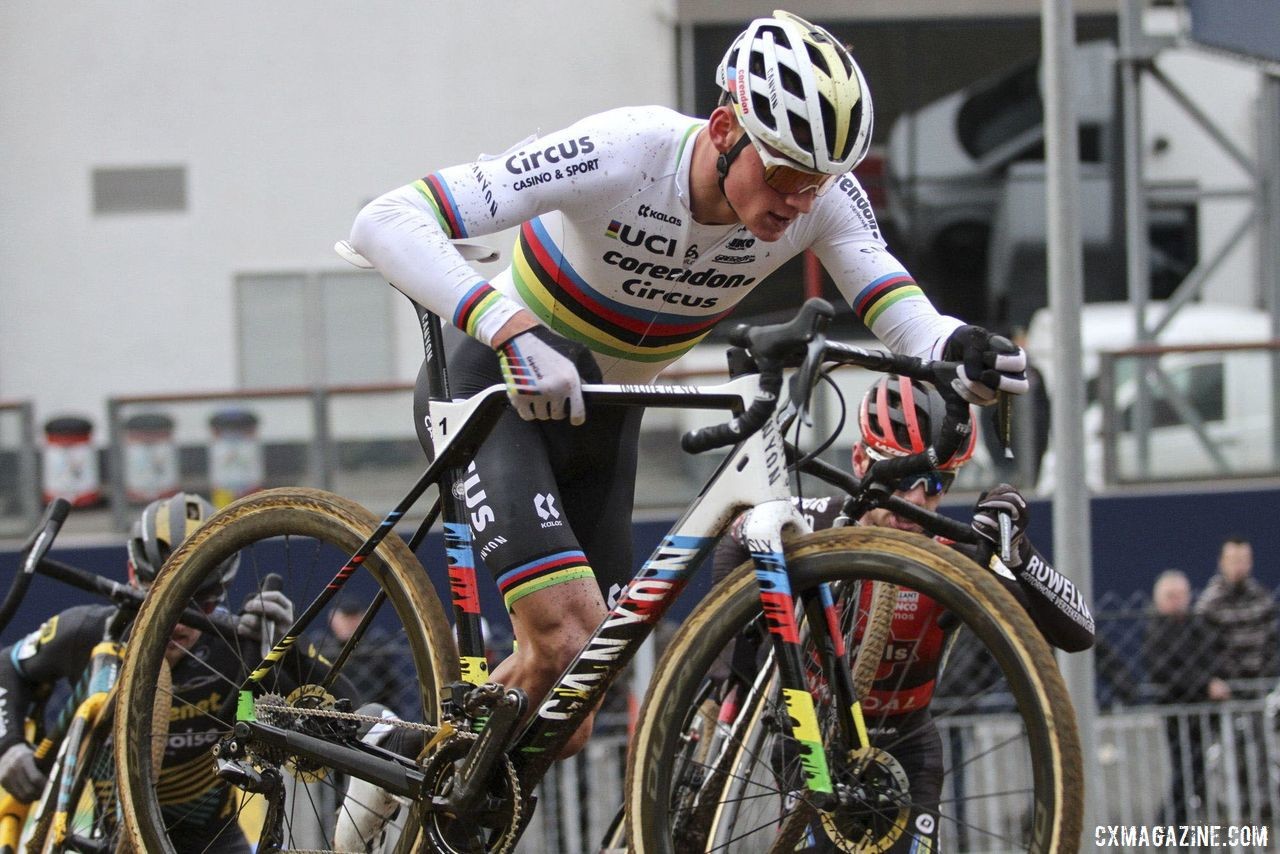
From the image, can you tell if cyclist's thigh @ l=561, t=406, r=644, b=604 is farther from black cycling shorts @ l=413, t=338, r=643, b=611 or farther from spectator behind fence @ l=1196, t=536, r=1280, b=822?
spectator behind fence @ l=1196, t=536, r=1280, b=822

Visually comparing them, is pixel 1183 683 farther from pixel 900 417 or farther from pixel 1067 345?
pixel 900 417

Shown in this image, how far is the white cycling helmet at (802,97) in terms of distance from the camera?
11.0 ft

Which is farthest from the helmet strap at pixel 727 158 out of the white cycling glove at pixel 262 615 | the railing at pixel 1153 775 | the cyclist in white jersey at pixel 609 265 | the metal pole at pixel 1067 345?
the railing at pixel 1153 775

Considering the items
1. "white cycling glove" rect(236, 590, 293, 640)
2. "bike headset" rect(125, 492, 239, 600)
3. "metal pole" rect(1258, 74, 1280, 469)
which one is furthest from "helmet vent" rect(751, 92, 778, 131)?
"metal pole" rect(1258, 74, 1280, 469)

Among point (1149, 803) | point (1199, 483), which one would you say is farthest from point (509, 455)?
point (1199, 483)

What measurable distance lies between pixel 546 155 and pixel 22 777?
2.53 meters

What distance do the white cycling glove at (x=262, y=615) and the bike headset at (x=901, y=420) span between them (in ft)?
5.11

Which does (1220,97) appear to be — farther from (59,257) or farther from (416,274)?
(416,274)

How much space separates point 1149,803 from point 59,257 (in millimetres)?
11910

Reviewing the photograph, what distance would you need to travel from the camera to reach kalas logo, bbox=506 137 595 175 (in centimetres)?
358

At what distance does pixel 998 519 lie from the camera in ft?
12.3

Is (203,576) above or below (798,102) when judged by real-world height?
below

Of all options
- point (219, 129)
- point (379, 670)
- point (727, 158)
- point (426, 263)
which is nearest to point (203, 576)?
point (426, 263)

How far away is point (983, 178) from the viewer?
17172 millimetres
